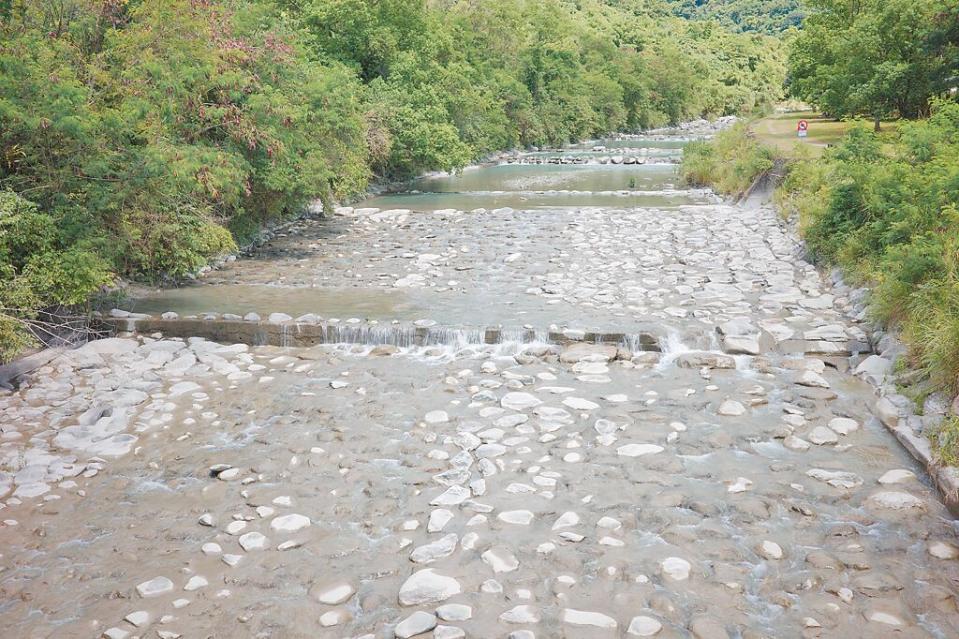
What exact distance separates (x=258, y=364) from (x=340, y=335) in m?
1.14

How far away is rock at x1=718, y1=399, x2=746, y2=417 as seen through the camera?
7.07 metres

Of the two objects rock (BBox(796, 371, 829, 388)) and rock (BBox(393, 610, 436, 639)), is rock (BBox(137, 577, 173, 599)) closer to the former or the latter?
rock (BBox(393, 610, 436, 639))

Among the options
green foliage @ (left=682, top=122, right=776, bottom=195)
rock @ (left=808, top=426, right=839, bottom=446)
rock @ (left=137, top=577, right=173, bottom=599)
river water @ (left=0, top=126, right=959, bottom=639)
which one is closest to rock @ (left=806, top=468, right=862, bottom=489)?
river water @ (left=0, top=126, right=959, bottom=639)

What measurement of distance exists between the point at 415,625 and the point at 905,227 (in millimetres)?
8034

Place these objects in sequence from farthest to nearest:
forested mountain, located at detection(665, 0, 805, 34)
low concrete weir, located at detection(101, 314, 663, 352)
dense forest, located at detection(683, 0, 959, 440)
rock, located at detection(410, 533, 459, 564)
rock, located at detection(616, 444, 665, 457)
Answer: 1. forested mountain, located at detection(665, 0, 805, 34)
2. low concrete weir, located at detection(101, 314, 663, 352)
3. dense forest, located at detection(683, 0, 959, 440)
4. rock, located at detection(616, 444, 665, 457)
5. rock, located at detection(410, 533, 459, 564)

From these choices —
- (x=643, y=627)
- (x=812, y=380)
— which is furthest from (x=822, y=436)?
(x=643, y=627)

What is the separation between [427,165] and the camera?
28297 millimetres

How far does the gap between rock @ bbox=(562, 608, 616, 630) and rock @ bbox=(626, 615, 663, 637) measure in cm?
10

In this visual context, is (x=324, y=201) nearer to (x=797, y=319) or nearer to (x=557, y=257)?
(x=557, y=257)

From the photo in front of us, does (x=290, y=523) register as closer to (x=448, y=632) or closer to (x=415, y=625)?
(x=415, y=625)

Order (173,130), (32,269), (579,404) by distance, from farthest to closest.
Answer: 1. (173,130)
2. (32,269)
3. (579,404)

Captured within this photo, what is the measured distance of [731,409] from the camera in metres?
7.15

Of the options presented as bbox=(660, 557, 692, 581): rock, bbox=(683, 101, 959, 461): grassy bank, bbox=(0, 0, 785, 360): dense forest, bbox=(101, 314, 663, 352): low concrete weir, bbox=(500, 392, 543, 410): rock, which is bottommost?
bbox=(660, 557, 692, 581): rock

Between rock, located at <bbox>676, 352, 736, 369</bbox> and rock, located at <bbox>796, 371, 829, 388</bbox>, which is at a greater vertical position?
rock, located at <bbox>676, 352, 736, 369</bbox>
